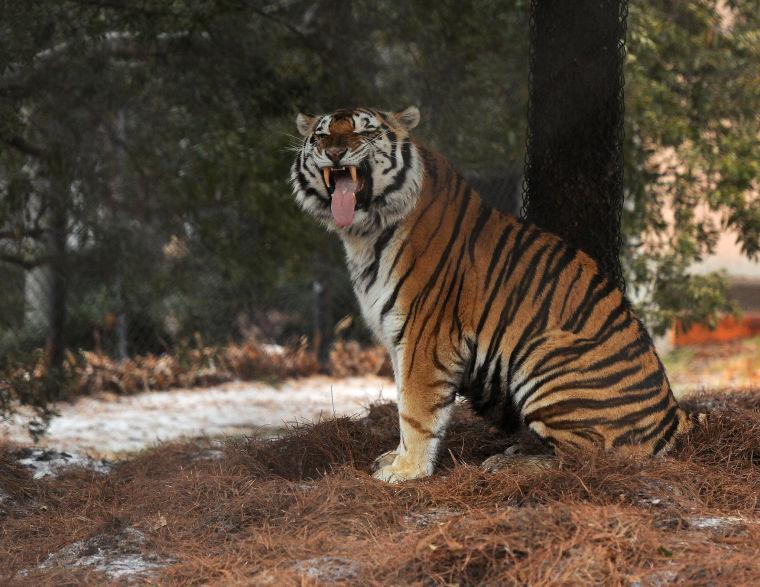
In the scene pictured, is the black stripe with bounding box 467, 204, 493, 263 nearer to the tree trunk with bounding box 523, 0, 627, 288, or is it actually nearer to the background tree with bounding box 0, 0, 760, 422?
the tree trunk with bounding box 523, 0, 627, 288

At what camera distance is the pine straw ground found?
3.79 metres

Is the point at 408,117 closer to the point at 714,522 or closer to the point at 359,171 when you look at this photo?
the point at 359,171

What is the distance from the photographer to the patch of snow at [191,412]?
9078 mm

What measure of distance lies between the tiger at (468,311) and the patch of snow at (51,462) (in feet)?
7.31

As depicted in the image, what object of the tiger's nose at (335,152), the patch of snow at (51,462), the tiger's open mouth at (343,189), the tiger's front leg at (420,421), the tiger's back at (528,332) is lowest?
the patch of snow at (51,462)

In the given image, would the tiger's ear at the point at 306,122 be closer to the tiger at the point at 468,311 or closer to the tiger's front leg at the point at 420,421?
the tiger at the point at 468,311

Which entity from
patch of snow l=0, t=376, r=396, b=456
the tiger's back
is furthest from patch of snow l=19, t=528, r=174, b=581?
patch of snow l=0, t=376, r=396, b=456

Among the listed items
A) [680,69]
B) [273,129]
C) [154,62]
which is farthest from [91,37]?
[680,69]

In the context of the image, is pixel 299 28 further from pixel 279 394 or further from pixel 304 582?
pixel 304 582

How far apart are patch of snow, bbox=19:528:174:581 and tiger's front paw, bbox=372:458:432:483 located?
1.21 m

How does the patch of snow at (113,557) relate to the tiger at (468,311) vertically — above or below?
below

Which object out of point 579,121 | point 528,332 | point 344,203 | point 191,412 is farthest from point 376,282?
point 191,412

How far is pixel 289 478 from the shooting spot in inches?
219

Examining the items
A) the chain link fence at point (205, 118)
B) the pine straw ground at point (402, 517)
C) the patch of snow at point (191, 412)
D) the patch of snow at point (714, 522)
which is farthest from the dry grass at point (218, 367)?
the patch of snow at point (714, 522)
